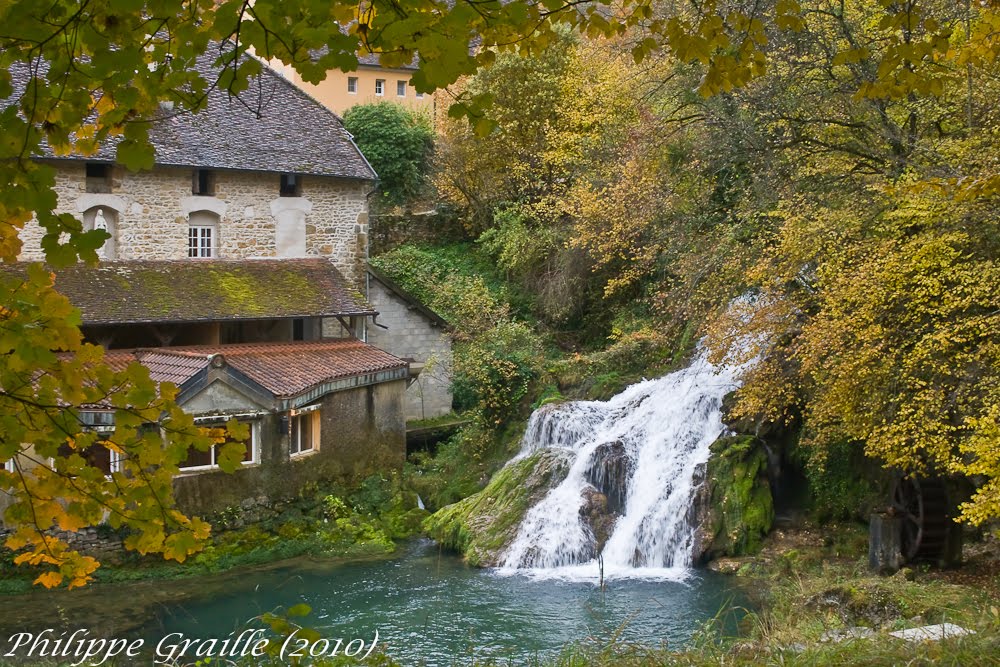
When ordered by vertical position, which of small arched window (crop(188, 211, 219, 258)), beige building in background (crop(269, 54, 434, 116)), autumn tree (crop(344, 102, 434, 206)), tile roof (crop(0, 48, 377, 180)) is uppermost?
beige building in background (crop(269, 54, 434, 116))

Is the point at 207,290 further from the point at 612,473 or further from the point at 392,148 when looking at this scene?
the point at 392,148

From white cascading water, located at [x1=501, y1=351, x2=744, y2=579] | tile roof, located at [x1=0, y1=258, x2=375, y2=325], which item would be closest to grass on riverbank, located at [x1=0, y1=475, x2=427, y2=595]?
white cascading water, located at [x1=501, y1=351, x2=744, y2=579]

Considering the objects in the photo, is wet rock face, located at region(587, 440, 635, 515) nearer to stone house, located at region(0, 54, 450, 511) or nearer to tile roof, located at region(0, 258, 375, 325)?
stone house, located at region(0, 54, 450, 511)

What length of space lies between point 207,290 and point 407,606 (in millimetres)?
8623

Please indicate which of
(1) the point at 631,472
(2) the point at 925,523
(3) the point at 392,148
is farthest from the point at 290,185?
(2) the point at 925,523

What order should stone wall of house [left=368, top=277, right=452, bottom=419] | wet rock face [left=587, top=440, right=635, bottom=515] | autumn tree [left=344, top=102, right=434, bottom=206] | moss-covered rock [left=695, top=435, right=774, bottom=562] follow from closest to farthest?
moss-covered rock [left=695, top=435, right=774, bottom=562] < wet rock face [left=587, top=440, right=635, bottom=515] < stone wall of house [left=368, top=277, right=452, bottom=419] < autumn tree [left=344, top=102, right=434, bottom=206]

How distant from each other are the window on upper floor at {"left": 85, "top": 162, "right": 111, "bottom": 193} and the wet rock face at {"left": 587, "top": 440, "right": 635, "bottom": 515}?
10.7m

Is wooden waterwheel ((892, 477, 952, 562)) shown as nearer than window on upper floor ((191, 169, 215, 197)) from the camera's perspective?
Yes

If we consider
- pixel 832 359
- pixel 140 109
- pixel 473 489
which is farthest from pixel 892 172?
pixel 140 109

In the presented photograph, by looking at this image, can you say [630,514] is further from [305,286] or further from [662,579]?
[305,286]

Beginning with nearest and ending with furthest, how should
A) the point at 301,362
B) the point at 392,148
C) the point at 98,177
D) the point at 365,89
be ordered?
the point at 301,362, the point at 98,177, the point at 392,148, the point at 365,89

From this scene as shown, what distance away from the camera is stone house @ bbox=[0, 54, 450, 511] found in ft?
56.1

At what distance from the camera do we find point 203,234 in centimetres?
2053

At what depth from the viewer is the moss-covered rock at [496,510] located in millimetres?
15906
